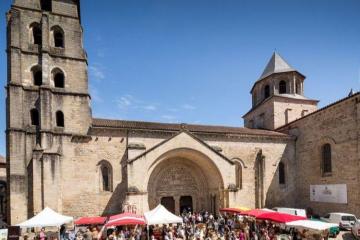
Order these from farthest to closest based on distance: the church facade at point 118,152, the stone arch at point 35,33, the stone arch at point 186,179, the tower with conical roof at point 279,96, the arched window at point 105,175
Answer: the tower with conical roof at point 279,96, the stone arch at point 186,179, the stone arch at point 35,33, the arched window at point 105,175, the church facade at point 118,152

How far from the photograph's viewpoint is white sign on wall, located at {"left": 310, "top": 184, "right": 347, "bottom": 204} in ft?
66.7

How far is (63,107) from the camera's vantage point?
20.4 metres

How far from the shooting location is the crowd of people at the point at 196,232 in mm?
13352

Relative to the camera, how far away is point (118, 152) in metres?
20.8

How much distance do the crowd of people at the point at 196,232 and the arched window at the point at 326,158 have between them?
7.80 meters

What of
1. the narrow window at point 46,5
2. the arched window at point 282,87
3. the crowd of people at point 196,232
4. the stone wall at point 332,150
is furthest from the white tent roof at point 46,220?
the arched window at point 282,87

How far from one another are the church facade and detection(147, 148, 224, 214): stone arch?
85mm

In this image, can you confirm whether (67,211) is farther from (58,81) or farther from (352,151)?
(352,151)

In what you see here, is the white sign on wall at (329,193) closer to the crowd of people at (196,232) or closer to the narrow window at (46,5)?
the crowd of people at (196,232)

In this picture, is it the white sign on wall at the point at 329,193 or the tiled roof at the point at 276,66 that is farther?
the tiled roof at the point at 276,66

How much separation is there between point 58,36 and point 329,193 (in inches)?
984

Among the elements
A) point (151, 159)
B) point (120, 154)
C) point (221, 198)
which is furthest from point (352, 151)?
point (120, 154)

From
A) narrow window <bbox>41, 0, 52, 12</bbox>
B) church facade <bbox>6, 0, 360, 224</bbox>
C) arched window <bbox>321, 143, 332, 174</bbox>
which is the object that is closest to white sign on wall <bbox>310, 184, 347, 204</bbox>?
church facade <bbox>6, 0, 360, 224</bbox>

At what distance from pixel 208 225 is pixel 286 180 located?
10.6m
